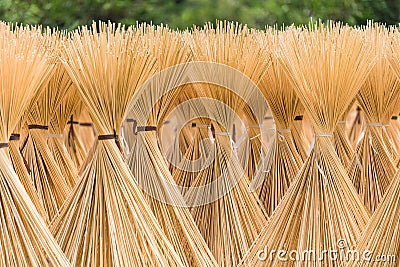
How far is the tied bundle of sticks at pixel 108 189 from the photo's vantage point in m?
1.67

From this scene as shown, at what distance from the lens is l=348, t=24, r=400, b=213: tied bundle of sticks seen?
195cm

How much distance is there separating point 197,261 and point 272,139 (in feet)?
1.48

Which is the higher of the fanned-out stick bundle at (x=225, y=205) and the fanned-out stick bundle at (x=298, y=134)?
the fanned-out stick bundle at (x=298, y=134)

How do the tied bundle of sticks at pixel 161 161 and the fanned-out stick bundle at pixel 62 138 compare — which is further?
the fanned-out stick bundle at pixel 62 138

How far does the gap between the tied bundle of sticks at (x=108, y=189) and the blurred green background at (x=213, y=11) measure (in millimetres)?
1971

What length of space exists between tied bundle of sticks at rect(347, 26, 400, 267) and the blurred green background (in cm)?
225

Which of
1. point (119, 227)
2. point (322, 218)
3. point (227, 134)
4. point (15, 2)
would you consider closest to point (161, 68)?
point (227, 134)

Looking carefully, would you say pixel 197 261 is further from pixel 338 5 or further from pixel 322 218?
pixel 338 5

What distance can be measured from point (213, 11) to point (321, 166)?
8.49ft

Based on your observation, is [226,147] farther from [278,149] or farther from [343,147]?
[343,147]

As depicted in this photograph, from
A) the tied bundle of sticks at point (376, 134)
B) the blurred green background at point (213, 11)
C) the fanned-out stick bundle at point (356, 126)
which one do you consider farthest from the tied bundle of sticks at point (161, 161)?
the blurred green background at point (213, 11)

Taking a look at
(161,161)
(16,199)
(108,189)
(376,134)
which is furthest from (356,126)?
(16,199)

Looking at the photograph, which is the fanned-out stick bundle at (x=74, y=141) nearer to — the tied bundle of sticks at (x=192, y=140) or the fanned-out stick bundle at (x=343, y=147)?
the tied bundle of sticks at (x=192, y=140)

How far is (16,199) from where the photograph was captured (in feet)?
5.28
